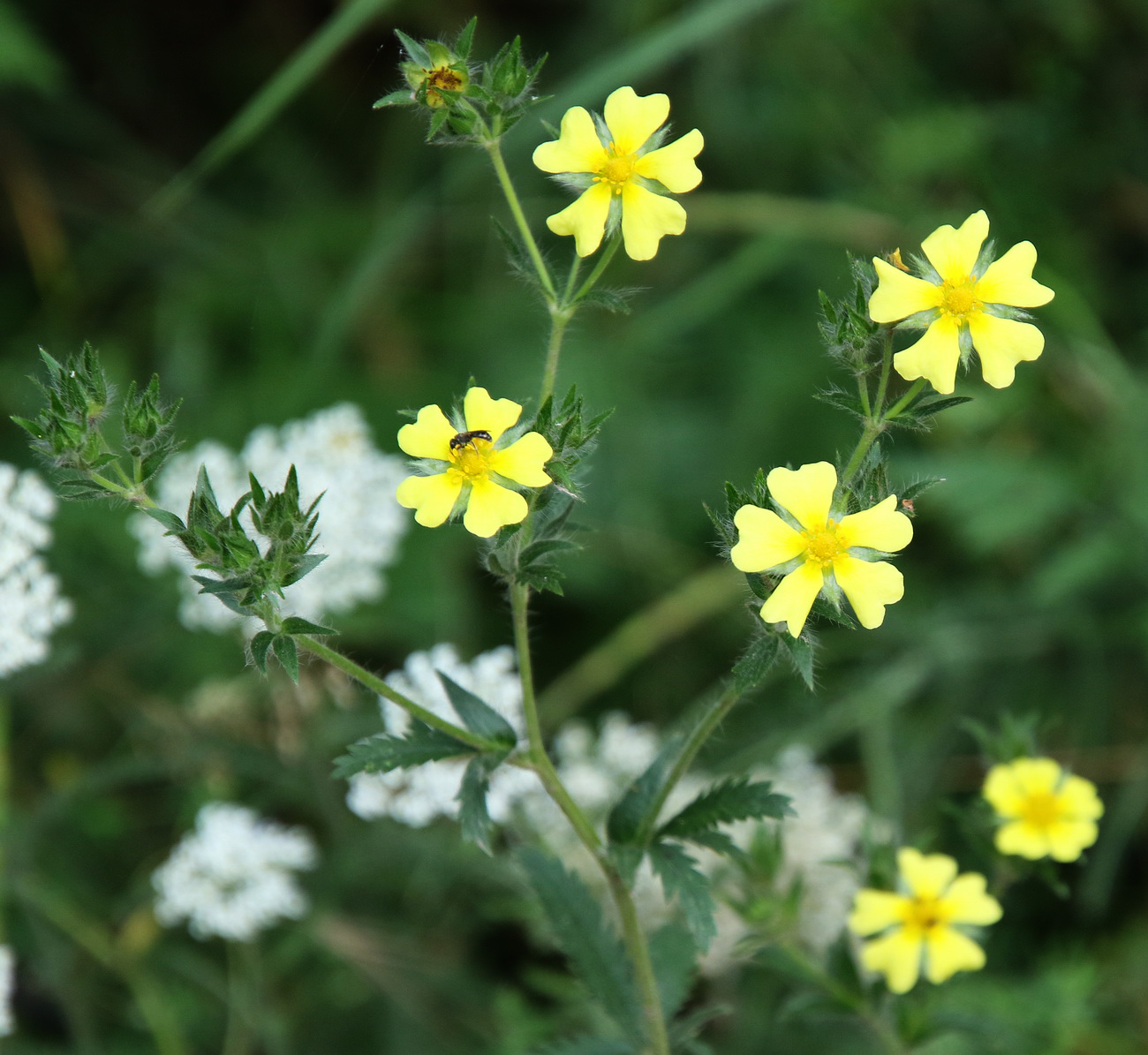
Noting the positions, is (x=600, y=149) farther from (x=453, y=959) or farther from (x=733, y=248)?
(x=733, y=248)

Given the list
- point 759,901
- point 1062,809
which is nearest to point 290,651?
point 759,901

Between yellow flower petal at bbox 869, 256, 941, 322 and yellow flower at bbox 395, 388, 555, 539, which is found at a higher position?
yellow flower petal at bbox 869, 256, 941, 322

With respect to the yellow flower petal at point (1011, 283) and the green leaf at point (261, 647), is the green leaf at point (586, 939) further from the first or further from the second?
the yellow flower petal at point (1011, 283)

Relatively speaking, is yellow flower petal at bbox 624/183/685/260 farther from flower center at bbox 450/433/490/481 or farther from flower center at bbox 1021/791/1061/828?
flower center at bbox 1021/791/1061/828

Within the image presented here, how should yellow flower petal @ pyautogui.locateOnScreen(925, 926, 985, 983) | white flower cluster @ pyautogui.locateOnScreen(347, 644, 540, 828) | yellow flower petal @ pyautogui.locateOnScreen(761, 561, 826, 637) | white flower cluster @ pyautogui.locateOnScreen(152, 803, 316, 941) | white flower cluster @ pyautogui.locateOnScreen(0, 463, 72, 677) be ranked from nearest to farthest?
yellow flower petal @ pyautogui.locateOnScreen(761, 561, 826, 637)
yellow flower petal @ pyautogui.locateOnScreen(925, 926, 985, 983)
white flower cluster @ pyautogui.locateOnScreen(0, 463, 72, 677)
white flower cluster @ pyautogui.locateOnScreen(347, 644, 540, 828)
white flower cluster @ pyautogui.locateOnScreen(152, 803, 316, 941)

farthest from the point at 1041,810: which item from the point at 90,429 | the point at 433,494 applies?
the point at 90,429

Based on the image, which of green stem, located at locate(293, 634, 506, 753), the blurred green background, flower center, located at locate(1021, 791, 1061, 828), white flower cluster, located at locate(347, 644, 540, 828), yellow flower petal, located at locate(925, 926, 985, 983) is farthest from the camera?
the blurred green background

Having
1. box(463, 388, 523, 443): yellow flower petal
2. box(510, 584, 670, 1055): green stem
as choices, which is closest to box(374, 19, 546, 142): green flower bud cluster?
box(463, 388, 523, 443): yellow flower petal
